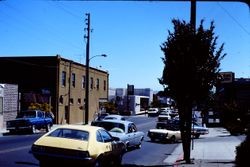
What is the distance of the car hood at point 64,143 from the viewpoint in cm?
1321

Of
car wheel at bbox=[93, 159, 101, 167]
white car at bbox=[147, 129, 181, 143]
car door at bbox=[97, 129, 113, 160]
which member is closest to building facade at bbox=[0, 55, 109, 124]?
white car at bbox=[147, 129, 181, 143]

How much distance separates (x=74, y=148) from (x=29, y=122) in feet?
77.9

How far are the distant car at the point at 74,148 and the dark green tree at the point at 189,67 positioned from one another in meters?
4.10

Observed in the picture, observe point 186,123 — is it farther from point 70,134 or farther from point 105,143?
point 70,134

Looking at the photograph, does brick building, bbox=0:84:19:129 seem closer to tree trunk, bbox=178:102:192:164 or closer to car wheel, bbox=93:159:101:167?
tree trunk, bbox=178:102:192:164

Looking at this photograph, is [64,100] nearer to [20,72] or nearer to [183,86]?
[20,72]

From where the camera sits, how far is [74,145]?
1328cm

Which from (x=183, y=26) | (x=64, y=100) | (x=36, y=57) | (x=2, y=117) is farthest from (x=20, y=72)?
(x=183, y=26)

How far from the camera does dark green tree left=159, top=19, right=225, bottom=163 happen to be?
58.3 ft

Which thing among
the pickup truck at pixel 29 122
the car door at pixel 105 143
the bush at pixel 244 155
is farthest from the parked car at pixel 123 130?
the pickup truck at pixel 29 122

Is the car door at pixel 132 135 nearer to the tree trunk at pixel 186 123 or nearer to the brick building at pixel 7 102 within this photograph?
the tree trunk at pixel 186 123

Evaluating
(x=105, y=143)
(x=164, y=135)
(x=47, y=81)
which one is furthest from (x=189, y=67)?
(x=47, y=81)

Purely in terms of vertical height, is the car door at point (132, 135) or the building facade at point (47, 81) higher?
the building facade at point (47, 81)

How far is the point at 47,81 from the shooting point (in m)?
53.2
